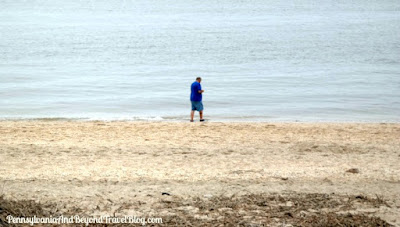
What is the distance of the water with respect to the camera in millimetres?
25922

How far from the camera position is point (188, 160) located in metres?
13.3

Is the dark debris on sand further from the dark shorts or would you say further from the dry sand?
the dark shorts

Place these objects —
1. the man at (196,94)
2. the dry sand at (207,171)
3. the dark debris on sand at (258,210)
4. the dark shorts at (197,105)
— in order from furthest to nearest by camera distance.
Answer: the dark shorts at (197,105)
the man at (196,94)
the dry sand at (207,171)
the dark debris on sand at (258,210)

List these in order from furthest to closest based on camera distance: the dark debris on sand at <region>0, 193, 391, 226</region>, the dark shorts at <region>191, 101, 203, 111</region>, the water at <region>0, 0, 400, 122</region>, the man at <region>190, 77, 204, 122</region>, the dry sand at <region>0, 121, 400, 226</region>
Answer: the water at <region>0, 0, 400, 122</region> < the dark shorts at <region>191, 101, 203, 111</region> < the man at <region>190, 77, 204, 122</region> < the dry sand at <region>0, 121, 400, 226</region> < the dark debris on sand at <region>0, 193, 391, 226</region>

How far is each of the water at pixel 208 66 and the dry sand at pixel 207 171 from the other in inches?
251

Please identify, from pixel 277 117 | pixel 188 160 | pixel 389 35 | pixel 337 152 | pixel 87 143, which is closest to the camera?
pixel 188 160

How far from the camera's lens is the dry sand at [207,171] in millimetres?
9328

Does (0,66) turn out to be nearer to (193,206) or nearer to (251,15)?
(193,206)

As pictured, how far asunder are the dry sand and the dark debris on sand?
0.7 inches

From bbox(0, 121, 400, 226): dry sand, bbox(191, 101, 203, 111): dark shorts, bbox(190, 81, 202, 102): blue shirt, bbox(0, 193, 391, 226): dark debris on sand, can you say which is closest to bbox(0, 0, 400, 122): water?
bbox(191, 101, 203, 111): dark shorts

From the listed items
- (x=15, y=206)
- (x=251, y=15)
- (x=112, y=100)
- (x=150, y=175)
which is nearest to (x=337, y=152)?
(x=150, y=175)

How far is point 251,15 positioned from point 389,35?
3467 cm

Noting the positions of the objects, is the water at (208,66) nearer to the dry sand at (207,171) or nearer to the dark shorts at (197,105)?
the dark shorts at (197,105)

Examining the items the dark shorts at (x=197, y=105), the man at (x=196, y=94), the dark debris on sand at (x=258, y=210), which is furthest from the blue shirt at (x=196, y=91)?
the dark debris on sand at (x=258, y=210)
